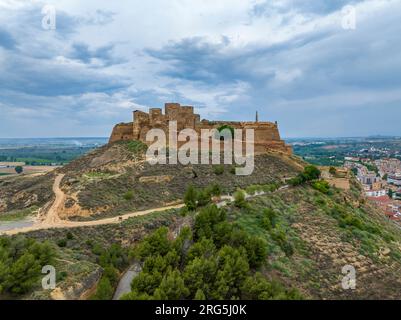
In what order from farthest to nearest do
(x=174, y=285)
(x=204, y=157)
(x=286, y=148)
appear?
(x=286, y=148)
(x=204, y=157)
(x=174, y=285)

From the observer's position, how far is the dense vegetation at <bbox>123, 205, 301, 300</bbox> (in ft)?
52.9

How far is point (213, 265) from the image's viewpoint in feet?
57.4

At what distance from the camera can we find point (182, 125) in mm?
42375

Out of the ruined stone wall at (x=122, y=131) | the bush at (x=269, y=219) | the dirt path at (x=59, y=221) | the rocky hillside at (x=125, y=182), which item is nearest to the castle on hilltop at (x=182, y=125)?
the ruined stone wall at (x=122, y=131)

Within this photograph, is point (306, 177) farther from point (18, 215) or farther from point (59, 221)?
point (18, 215)

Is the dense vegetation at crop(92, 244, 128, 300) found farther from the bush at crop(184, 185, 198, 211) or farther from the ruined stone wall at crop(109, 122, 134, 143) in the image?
the ruined stone wall at crop(109, 122, 134, 143)

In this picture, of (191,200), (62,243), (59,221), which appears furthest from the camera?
(191,200)

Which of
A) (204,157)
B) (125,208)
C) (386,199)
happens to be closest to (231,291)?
(125,208)

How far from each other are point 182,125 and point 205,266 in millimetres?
27178

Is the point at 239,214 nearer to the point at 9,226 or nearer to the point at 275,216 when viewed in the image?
the point at 275,216

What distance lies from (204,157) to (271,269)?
816 inches

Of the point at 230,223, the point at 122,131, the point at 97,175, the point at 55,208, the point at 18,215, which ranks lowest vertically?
the point at 18,215

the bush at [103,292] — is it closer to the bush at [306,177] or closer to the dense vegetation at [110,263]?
the dense vegetation at [110,263]

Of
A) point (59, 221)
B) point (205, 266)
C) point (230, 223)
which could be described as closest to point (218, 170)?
point (230, 223)
